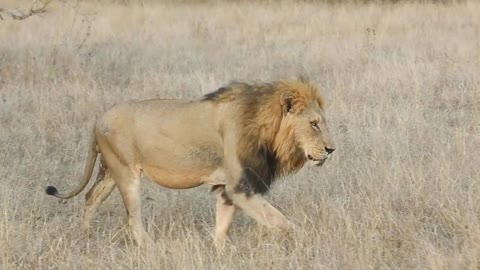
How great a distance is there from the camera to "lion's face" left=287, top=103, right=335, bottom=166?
3963 mm

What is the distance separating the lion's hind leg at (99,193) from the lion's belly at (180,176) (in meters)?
0.38

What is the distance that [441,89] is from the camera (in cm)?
776

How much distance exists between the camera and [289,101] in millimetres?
4008

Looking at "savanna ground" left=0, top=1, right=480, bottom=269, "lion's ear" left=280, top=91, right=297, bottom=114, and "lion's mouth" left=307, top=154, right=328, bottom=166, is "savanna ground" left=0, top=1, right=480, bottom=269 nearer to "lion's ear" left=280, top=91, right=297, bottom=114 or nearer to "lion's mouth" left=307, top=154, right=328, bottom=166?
"lion's mouth" left=307, top=154, right=328, bottom=166

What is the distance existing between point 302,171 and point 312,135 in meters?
1.20

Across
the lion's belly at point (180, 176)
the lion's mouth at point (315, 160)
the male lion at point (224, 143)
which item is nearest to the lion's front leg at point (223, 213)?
the male lion at point (224, 143)

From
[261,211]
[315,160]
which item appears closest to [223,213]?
[261,211]

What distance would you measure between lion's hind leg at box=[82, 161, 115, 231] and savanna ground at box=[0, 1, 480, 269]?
0.10 metres

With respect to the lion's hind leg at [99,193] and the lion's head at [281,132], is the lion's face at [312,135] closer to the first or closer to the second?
the lion's head at [281,132]

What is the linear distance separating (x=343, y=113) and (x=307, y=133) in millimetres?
2988

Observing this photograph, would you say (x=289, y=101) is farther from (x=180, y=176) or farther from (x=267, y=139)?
(x=180, y=176)

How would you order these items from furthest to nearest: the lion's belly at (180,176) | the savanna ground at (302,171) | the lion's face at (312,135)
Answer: the lion's belly at (180,176) < the lion's face at (312,135) < the savanna ground at (302,171)

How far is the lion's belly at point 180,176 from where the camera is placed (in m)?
4.16

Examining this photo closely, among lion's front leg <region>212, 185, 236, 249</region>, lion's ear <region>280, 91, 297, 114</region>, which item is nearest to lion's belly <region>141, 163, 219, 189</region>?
lion's front leg <region>212, 185, 236, 249</region>
